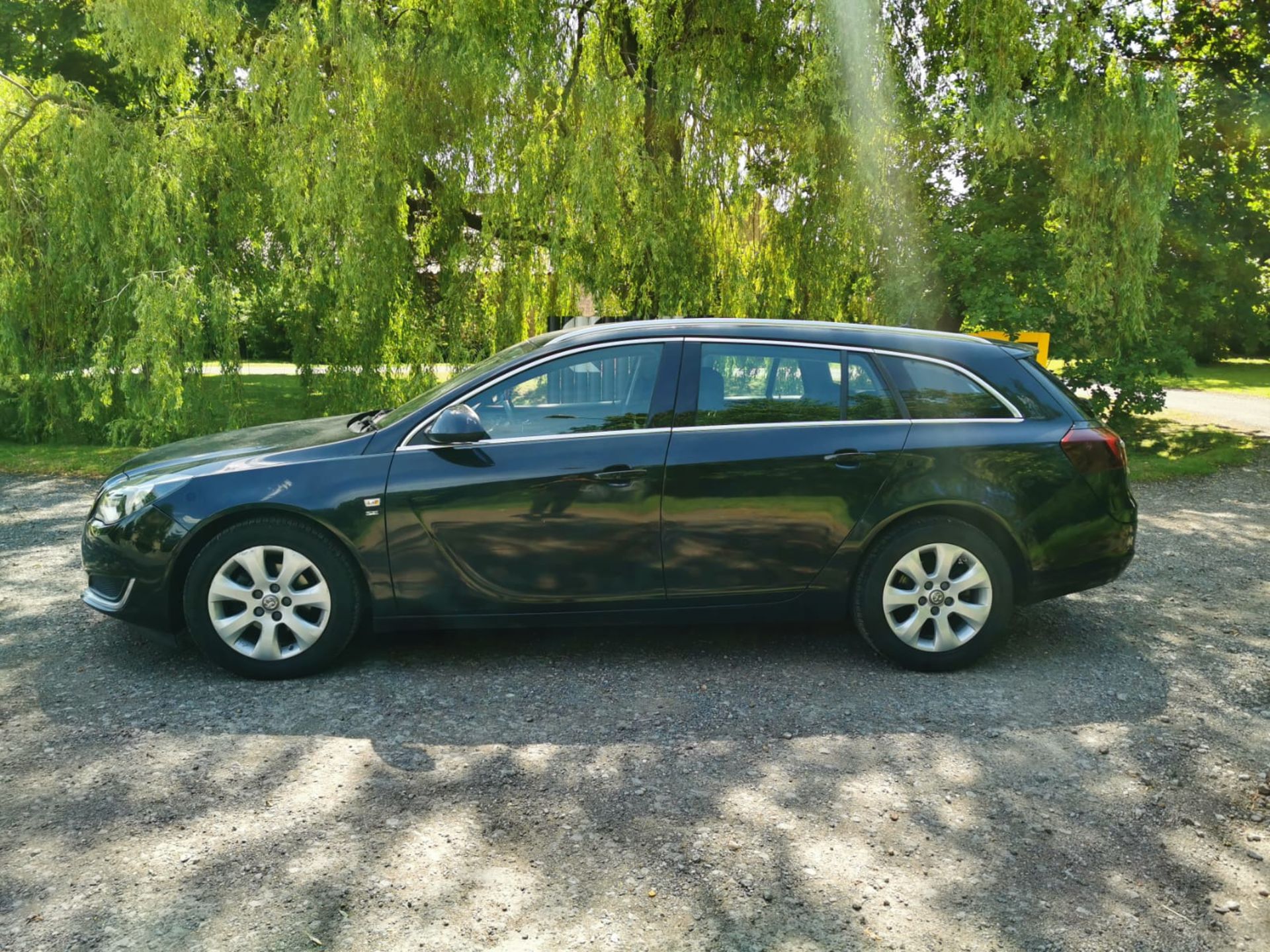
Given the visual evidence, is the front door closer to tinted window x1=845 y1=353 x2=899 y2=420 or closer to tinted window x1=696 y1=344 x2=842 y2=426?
tinted window x1=696 y1=344 x2=842 y2=426

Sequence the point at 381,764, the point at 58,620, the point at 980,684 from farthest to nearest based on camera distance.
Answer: the point at 58,620 → the point at 980,684 → the point at 381,764

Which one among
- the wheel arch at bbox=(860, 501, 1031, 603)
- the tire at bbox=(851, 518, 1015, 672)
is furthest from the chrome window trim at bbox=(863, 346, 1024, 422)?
the tire at bbox=(851, 518, 1015, 672)

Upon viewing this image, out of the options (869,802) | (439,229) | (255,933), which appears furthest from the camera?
Result: (439,229)

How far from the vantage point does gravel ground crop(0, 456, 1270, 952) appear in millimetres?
2975

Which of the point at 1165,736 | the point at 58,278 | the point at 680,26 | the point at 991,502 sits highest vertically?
the point at 680,26

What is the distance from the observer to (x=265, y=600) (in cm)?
483

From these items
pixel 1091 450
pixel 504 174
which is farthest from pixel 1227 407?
pixel 1091 450

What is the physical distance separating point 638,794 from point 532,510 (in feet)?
5.07

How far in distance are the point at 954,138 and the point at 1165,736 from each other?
29.8ft

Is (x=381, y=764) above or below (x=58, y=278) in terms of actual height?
below

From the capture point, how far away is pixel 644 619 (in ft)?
16.5

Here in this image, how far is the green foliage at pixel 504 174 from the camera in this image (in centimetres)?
1100

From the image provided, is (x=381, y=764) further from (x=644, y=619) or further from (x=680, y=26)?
(x=680, y=26)

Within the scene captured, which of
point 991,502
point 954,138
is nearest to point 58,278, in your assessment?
point 954,138
